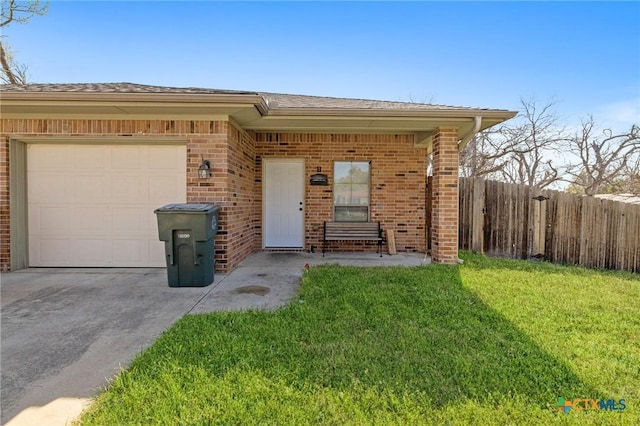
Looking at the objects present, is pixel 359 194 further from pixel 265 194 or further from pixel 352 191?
pixel 265 194

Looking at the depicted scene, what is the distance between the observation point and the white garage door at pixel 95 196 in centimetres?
545

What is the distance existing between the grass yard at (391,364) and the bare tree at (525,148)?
10712mm

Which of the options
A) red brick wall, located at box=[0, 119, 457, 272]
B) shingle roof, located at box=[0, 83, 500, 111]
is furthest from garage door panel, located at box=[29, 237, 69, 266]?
shingle roof, located at box=[0, 83, 500, 111]

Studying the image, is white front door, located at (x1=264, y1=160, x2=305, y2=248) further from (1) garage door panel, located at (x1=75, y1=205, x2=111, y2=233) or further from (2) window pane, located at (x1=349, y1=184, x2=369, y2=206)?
(1) garage door panel, located at (x1=75, y1=205, x2=111, y2=233)

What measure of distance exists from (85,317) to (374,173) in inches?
230

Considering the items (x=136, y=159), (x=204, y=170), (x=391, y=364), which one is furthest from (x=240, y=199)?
(x=391, y=364)

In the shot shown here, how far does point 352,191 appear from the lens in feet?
24.3

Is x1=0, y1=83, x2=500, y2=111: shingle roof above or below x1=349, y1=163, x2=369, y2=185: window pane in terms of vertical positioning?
above

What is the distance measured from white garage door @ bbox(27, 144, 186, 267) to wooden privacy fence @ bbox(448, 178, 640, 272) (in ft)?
20.6

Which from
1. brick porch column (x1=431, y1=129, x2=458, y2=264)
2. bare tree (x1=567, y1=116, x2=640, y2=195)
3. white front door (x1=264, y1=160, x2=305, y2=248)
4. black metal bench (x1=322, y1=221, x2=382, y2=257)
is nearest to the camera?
brick porch column (x1=431, y1=129, x2=458, y2=264)

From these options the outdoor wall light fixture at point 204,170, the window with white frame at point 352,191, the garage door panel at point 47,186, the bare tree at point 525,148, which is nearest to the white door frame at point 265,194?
the window with white frame at point 352,191

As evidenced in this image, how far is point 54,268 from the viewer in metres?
5.50

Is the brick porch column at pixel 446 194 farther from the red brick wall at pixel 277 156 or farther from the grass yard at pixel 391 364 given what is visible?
the grass yard at pixel 391 364

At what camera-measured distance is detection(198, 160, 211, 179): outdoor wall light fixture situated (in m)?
5.09
